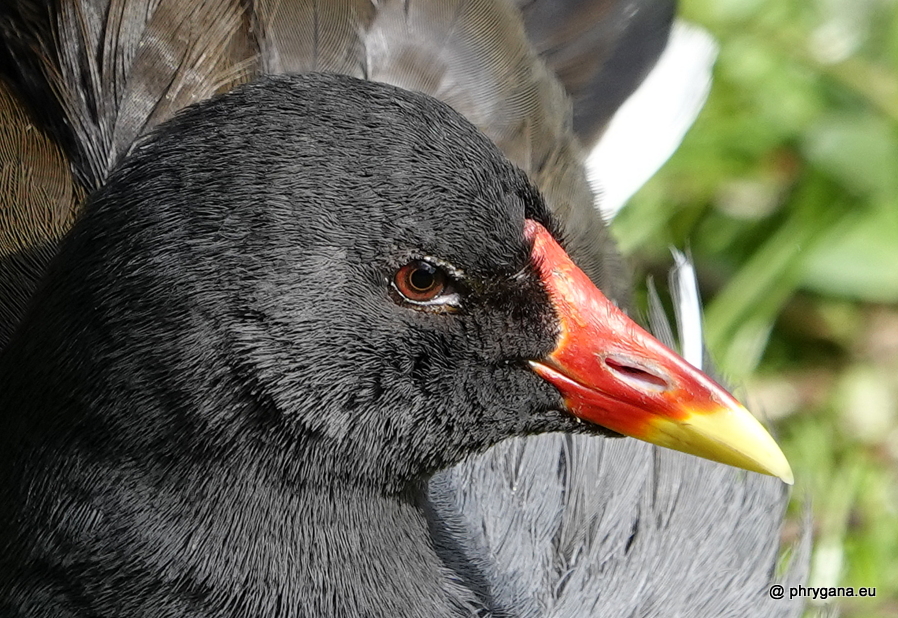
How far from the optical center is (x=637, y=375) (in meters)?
1.72

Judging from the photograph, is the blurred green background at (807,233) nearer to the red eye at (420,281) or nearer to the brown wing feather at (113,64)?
the brown wing feather at (113,64)

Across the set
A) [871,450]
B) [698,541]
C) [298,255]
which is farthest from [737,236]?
→ [298,255]

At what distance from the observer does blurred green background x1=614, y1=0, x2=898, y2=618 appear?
3.19 metres

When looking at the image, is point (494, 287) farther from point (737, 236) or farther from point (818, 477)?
point (737, 236)

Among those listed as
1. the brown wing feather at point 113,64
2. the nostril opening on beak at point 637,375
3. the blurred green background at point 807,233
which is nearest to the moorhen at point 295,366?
the nostril opening on beak at point 637,375

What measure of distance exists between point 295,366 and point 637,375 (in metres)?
0.48

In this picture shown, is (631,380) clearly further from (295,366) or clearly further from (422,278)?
(295,366)

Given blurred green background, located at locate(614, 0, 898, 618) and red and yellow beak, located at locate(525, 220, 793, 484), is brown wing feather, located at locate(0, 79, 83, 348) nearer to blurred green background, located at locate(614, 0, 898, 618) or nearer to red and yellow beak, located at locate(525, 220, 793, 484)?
red and yellow beak, located at locate(525, 220, 793, 484)

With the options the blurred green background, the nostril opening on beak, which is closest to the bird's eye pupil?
the nostril opening on beak

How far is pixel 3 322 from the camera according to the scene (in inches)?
91.5

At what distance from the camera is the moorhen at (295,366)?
4.92ft

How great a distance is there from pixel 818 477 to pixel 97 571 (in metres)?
2.06

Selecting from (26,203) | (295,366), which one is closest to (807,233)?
(26,203)

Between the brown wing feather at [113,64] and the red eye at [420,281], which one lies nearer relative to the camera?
the red eye at [420,281]
